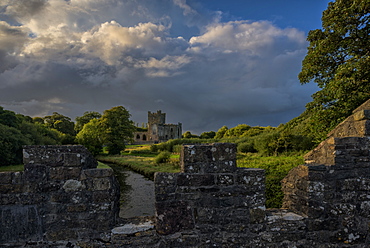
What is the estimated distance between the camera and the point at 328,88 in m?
8.74

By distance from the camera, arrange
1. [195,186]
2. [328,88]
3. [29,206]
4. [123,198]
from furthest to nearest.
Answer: [123,198]
[328,88]
[195,186]
[29,206]

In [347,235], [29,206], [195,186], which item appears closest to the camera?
[29,206]

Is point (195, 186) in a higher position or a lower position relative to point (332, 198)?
higher

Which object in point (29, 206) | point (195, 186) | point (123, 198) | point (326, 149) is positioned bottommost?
point (123, 198)

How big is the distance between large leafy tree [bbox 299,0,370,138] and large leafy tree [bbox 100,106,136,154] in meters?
32.1

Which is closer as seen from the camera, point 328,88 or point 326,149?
point 326,149

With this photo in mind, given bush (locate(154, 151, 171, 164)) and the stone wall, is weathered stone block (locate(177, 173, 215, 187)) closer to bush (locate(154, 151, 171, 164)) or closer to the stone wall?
the stone wall

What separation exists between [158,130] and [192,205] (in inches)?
2746

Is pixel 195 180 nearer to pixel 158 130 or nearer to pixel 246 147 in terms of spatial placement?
pixel 246 147

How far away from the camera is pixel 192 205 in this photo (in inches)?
123

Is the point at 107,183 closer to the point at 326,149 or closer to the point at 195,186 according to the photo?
the point at 195,186

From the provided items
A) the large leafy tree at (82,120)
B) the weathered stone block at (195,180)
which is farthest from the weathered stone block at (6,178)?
the large leafy tree at (82,120)

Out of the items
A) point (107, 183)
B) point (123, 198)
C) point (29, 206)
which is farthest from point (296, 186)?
point (123, 198)

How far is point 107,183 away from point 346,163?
3.78 meters
